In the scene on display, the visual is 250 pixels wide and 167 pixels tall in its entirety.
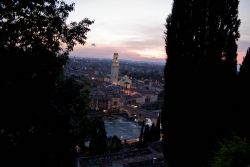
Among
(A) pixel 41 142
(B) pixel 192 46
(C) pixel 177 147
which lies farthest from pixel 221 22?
(A) pixel 41 142

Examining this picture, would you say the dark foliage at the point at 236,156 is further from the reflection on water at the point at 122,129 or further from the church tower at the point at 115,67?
the church tower at the point at 115,67

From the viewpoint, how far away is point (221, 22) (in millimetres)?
11859

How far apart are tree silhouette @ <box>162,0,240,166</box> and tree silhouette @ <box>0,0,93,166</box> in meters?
4.80

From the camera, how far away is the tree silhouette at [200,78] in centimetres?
1146

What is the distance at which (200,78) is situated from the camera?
11.7 meters

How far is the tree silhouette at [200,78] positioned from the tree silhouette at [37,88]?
4797 mm

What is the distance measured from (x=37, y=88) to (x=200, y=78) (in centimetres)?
652

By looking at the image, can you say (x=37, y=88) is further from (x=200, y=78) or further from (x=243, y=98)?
(x=243, y=98)

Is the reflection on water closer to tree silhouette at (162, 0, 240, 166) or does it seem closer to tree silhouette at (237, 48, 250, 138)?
tree silhouette at (162, 0, 240, 166)

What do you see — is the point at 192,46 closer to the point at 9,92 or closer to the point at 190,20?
the point at 190,20

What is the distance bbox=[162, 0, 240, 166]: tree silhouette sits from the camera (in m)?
11.5

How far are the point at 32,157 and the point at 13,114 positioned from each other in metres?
1.21

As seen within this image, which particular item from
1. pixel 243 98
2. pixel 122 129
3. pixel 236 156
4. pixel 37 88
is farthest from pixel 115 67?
pixel 236 156

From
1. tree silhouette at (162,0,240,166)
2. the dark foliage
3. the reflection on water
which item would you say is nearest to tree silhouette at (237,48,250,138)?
tree silhouette at (162,0,240,166)
